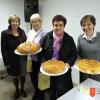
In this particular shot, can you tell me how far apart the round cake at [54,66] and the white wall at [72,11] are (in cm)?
115

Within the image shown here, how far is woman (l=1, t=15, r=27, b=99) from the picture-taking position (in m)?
2.66

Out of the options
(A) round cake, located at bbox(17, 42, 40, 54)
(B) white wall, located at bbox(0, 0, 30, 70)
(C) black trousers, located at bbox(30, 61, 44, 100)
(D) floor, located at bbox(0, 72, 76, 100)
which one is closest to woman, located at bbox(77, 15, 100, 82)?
(A) round cake, located at bbox(17, 42, 40, 54)

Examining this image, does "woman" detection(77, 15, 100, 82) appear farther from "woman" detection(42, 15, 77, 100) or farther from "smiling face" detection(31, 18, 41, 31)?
"smiling face" detection(31, 18, 41, 31)

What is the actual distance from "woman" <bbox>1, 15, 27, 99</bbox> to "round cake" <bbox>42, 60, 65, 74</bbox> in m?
0.81

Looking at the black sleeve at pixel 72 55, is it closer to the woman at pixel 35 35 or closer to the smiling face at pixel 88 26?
the smiling face at pixel 88 26

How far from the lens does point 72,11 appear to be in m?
3.27

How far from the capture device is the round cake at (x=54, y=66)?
6.50 ft

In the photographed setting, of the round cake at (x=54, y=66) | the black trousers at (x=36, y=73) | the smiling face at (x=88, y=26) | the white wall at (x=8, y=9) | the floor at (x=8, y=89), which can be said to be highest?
the white wall at (x=8, y=9)

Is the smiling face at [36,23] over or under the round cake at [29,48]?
over

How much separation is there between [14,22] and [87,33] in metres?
1.06

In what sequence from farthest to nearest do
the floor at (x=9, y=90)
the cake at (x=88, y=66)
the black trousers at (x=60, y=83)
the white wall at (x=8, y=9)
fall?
the white wall at (x=8, y=9)
the floor at (x=9, y=90)
the black trousers at (x=60, y=83)
the cake at (x=88, y=66)

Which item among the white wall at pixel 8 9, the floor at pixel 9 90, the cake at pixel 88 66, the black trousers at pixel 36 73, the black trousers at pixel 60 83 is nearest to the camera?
the cake at pixel 88 66

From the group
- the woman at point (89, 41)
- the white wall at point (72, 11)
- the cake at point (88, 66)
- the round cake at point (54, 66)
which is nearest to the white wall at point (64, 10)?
the white wall at point (72, 11)

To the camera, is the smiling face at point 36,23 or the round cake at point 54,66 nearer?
the round cake at point 54,66
